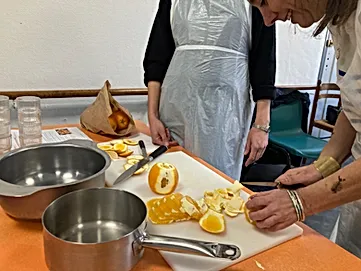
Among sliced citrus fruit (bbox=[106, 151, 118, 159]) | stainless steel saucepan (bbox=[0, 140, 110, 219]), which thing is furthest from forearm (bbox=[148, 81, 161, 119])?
stainless steel saucepan (bbox=[0, 140, 110, 219])

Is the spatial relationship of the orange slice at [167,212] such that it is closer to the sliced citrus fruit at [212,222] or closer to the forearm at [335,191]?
the sliced citrus fruit at [212,222]

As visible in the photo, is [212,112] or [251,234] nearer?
[251,234]

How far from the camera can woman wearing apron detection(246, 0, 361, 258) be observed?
0.66 meters

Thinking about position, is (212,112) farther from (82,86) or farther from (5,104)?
(82,86)

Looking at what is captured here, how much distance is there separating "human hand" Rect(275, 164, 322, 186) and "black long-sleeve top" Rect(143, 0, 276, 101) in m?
0.40

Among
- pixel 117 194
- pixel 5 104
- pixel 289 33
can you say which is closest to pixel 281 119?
pixel 289 33

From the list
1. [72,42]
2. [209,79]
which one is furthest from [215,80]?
[72,42]

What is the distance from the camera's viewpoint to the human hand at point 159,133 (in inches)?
45.1

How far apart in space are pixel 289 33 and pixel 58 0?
1375mm

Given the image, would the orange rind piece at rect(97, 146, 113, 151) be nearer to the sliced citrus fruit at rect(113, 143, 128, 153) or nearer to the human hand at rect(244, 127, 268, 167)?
the sliced citrus fruit at rect(113, 143, 128, 153)

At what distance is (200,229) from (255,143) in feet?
1.79

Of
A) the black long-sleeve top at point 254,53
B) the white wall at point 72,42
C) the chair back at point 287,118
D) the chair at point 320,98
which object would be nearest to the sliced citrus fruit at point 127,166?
the black long-sleeve top at point 254,53

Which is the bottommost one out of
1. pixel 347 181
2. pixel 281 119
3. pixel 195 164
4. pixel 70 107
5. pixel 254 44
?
pixel 281 119

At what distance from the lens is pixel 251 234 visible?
26.6 inches
